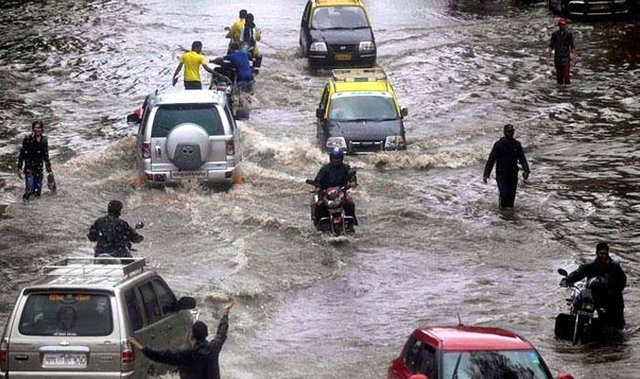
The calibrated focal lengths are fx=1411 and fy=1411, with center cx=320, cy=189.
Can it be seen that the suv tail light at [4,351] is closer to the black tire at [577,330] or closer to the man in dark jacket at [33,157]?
the black tire at [577,330]

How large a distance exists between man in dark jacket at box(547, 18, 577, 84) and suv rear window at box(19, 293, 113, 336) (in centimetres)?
2221

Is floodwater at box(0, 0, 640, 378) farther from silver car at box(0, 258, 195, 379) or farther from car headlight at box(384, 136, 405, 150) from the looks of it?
silver car at box(0, 258, 195, 379)

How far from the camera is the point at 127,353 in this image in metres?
11.7

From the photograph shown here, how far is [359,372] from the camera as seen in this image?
14547mm

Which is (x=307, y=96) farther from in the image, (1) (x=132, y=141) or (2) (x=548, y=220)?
(2) (x=548, y=220)

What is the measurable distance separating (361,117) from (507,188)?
5331 millimetres

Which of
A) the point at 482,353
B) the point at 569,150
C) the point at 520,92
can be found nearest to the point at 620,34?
the point at 520,92

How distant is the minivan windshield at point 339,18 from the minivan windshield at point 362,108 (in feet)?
30.6

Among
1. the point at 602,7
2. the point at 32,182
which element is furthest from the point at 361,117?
the point at 602,7

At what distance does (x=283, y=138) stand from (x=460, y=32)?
1559cm

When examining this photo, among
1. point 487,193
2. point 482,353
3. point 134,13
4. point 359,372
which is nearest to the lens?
point 482,353

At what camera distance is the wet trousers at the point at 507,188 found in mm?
22234

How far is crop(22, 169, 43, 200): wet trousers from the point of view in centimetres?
2280

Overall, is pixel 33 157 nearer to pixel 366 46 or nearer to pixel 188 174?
pixel 188 174
